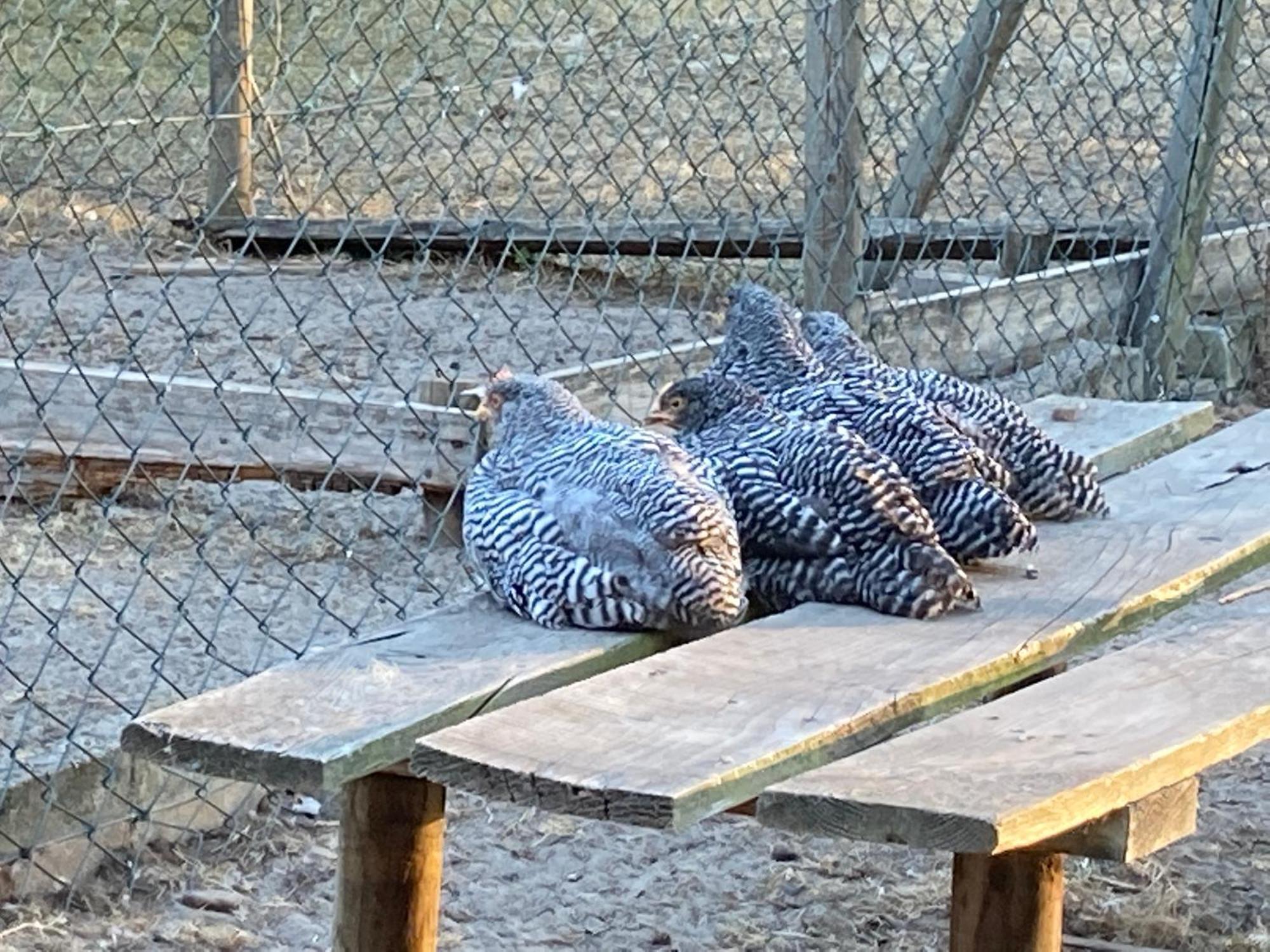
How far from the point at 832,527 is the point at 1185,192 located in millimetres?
3793

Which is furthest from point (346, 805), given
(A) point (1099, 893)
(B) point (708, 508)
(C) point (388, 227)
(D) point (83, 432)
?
(C) point (388, 227)

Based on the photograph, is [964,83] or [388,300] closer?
[964,83]

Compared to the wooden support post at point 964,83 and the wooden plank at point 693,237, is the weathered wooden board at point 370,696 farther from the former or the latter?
the wooden plank at point 693,237

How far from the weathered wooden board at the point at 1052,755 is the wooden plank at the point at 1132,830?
0.15 feet

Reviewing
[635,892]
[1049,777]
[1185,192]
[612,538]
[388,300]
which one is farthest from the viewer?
[388,300]

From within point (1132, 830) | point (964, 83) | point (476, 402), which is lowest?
point (1132, 830)

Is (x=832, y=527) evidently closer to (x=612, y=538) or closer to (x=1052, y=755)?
(x=612, y=538)

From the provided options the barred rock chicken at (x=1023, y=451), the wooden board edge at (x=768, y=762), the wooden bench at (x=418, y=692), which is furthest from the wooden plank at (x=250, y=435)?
the wooden board edge at (x=768, y=762)

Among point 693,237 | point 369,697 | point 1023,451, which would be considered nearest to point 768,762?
point 369,697

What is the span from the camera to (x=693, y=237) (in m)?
6.69

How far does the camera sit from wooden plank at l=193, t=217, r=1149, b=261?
6.91 meters

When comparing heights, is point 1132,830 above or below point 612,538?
below

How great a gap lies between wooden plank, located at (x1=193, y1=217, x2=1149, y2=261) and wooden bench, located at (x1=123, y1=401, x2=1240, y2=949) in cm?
361

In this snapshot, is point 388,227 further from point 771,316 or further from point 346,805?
point 346,805
